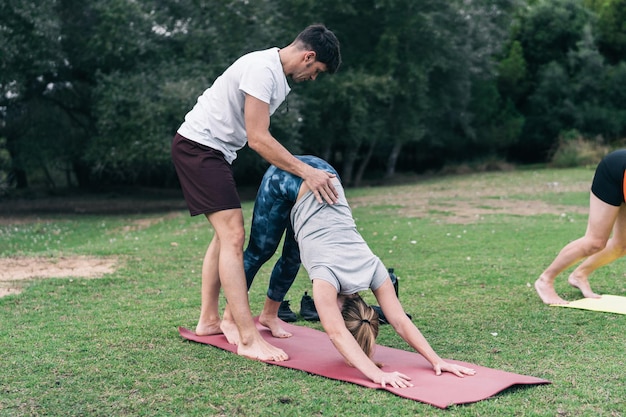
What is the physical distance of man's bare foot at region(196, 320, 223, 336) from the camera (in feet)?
18.1

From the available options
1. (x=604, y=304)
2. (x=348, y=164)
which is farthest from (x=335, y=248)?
(x=348, y=164)

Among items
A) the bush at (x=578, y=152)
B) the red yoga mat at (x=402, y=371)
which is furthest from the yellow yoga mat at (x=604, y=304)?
the bush at (x=578, y=152)

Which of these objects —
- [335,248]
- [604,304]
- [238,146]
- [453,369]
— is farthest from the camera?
[604,304]

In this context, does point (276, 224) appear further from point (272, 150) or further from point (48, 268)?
point (48, 268)

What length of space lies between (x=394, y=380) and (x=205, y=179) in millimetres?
1987

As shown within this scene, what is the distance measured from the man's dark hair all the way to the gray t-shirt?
2.82 feet

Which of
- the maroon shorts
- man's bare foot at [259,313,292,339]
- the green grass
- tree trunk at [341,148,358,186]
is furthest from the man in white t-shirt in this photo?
tree trunk at [341,148,358,186]

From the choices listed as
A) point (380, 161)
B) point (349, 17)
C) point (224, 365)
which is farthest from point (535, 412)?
point (380, 161)

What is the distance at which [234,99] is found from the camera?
512cm

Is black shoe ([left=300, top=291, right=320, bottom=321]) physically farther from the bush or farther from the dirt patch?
the bush

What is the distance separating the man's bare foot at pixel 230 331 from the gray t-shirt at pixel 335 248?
0.97 metres

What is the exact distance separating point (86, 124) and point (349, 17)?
1095 cm

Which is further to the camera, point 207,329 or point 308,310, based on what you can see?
point 308,310

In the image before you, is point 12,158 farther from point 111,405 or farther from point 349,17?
point 111,405
